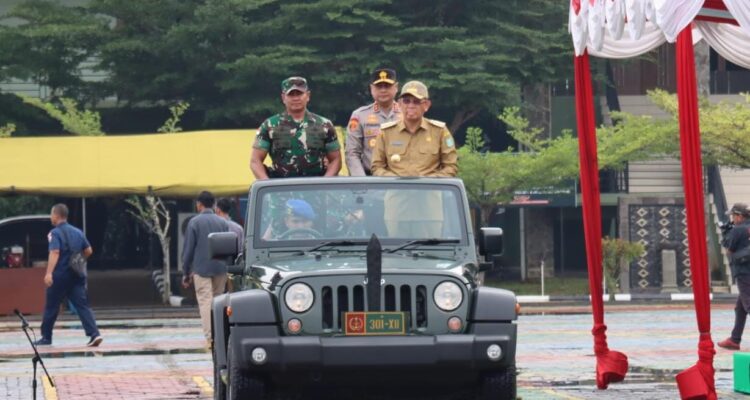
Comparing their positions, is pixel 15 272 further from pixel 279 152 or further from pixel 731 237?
pixel 279 152

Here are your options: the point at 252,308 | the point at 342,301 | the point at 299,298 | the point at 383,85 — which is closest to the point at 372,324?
the point at 342,301

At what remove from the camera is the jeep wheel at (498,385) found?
36.0 ft

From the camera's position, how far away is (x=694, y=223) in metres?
12.7

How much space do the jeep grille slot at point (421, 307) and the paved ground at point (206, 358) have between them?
149 inches

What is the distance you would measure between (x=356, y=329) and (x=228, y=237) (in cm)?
157

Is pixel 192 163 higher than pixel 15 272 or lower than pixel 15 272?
higher

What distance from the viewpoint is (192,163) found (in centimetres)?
3023

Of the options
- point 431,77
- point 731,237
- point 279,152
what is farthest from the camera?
point 431,77

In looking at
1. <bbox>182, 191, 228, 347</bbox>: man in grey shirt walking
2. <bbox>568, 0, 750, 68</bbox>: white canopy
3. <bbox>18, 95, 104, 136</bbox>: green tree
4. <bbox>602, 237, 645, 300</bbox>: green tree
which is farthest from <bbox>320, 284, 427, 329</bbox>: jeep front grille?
<bbox>18, 95, 104, 136</bbox>: green tree

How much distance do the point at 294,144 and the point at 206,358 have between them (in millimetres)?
7248

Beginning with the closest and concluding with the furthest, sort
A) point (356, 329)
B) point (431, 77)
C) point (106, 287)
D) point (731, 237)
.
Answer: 1. point (356, 329)
2. point (731, 237)
3. point (431, 77)
4. point (106, 287)

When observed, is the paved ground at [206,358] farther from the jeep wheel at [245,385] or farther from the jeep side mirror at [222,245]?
the jeep wheel at [245,385]


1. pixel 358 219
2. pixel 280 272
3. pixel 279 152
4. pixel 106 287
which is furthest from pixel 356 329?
pixel 106 287

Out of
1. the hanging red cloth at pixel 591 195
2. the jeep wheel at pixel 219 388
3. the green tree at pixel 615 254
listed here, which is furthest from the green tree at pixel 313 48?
the jeep wheel at pixel 219 388
